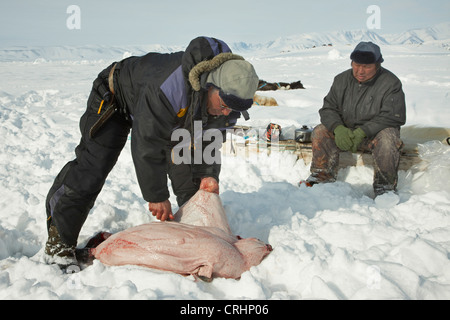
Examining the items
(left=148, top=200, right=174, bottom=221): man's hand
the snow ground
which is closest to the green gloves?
the snow ground

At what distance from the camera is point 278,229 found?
2574mm

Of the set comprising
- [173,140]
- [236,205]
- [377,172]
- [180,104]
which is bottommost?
[236,205]

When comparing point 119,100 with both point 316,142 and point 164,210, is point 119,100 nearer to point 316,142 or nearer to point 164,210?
point 164,210

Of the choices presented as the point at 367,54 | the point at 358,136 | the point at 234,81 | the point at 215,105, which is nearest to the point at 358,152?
the point at 358,136

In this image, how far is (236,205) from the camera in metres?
3.04

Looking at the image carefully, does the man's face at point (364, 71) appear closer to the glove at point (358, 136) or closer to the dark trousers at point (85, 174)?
the glove at point (358, 136)

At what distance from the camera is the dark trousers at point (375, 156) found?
10.8ft

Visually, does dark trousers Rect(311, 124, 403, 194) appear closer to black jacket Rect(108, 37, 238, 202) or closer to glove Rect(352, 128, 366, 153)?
glove Rect(352, 128, 366, 153)

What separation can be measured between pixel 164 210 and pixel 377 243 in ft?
4.34

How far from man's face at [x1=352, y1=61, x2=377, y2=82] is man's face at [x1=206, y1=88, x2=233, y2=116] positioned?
1927 mm

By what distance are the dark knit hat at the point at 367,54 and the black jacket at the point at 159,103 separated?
184 cm

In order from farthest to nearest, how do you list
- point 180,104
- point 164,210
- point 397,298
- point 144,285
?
1. point 164,210
2. point 180,104
3. point 144,285
4. point 397,298

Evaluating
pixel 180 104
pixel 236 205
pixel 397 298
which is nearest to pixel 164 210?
pixel 180 104

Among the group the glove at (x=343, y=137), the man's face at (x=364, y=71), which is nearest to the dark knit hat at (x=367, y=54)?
the man's face at (x=364, y=71)
